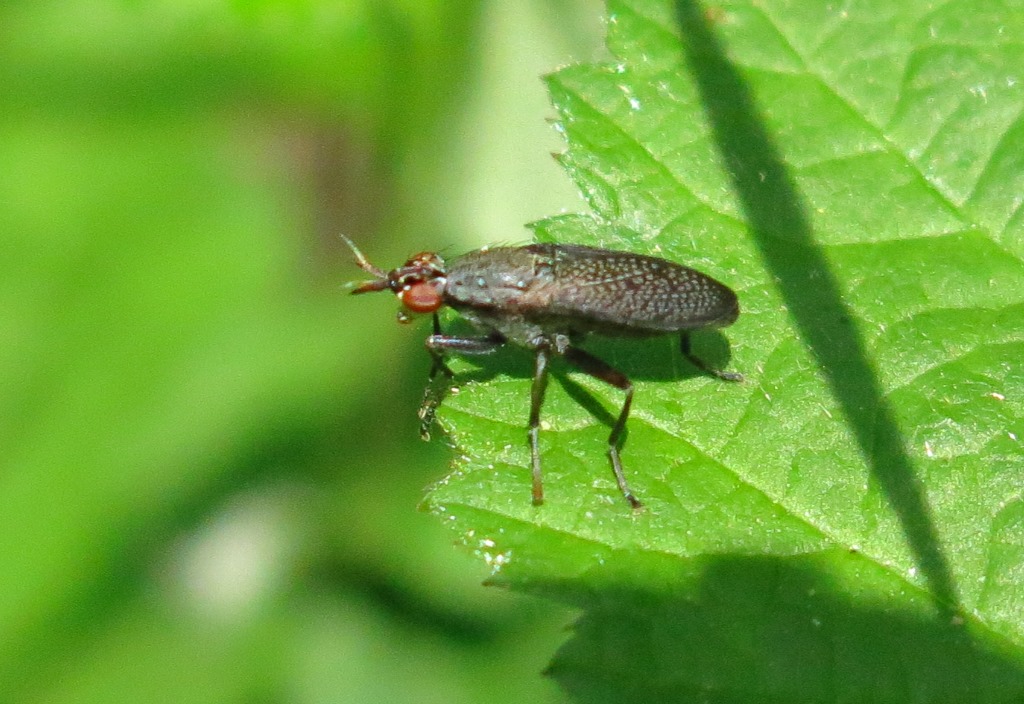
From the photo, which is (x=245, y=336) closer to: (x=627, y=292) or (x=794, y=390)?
(x=627, y=292)

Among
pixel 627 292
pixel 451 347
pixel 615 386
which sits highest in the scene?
pixel 627 292

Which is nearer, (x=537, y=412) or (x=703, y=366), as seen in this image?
(x=537, y=412)

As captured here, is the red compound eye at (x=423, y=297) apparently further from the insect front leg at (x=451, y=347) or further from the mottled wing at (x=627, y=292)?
the mottled wing at (x=627, y=292)

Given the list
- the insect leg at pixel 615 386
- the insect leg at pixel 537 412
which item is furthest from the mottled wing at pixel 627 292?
the insect leg at pixel 537 412

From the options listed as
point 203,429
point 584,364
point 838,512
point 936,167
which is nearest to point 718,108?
point 936,167

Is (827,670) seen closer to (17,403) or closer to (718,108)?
(718,108)

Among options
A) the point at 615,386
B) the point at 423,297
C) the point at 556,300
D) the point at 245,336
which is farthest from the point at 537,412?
the point at 245,336
